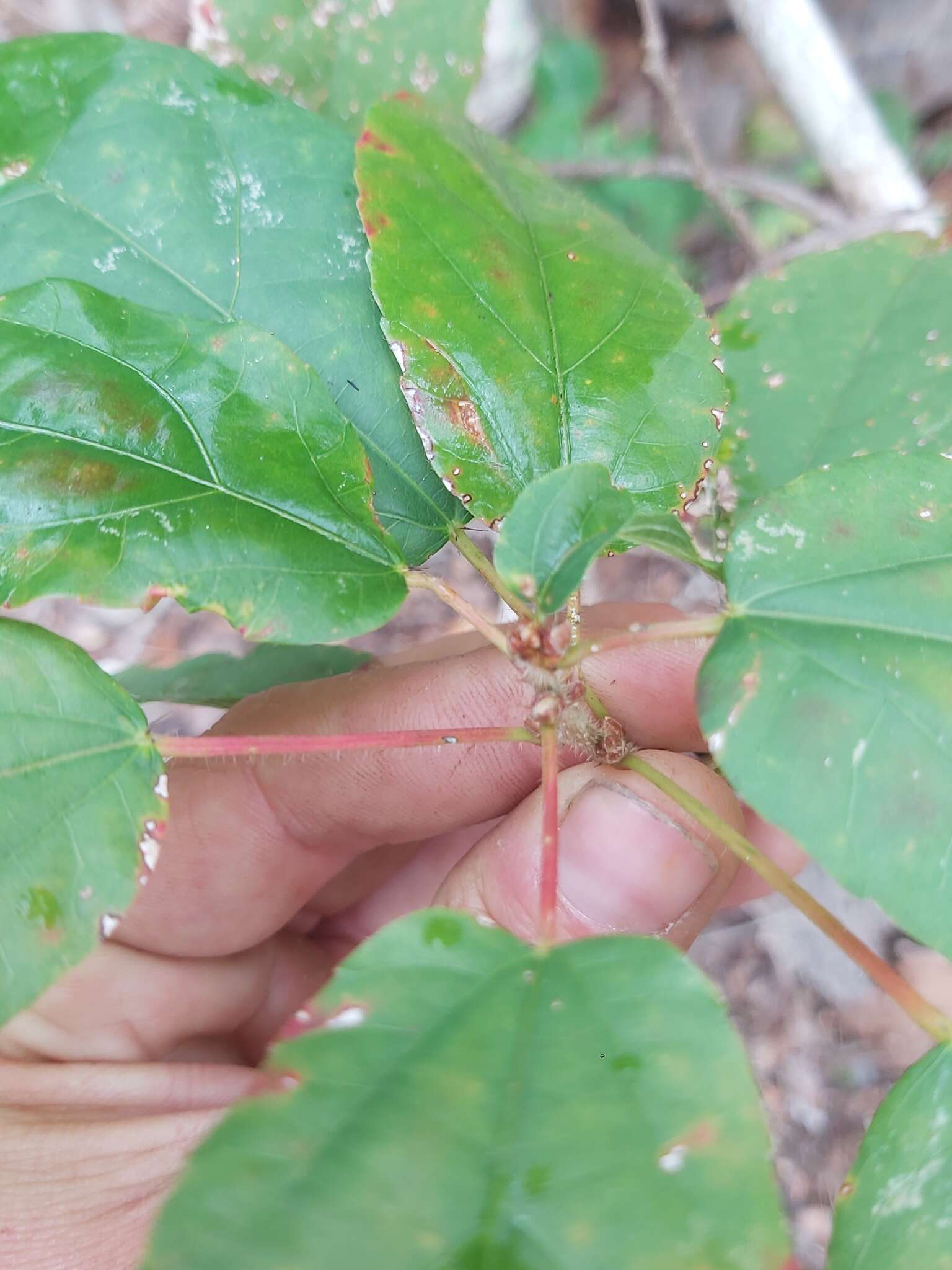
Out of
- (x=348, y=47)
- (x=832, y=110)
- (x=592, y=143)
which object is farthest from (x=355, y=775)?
(x=592, y=143)

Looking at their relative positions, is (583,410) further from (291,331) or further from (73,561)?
(73,561)

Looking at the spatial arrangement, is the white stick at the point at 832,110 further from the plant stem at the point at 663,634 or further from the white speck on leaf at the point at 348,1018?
the white speck on leaf at the point at 348,1018

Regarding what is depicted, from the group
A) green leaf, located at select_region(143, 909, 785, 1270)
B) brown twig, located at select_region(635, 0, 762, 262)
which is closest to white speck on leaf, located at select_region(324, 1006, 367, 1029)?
green leaf, located at select_region(143, 909, 785, 1270)

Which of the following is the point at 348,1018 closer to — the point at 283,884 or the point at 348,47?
the point at 283,884

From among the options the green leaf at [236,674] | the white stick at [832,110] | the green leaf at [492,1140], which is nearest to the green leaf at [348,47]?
the green leaf at [236,674]

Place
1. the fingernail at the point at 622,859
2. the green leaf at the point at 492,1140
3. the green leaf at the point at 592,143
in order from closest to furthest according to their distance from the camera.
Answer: the green leaf at the point at 492,1140 → the fingernail at the point at 622,859 → the green leaf at the point at 592,143
